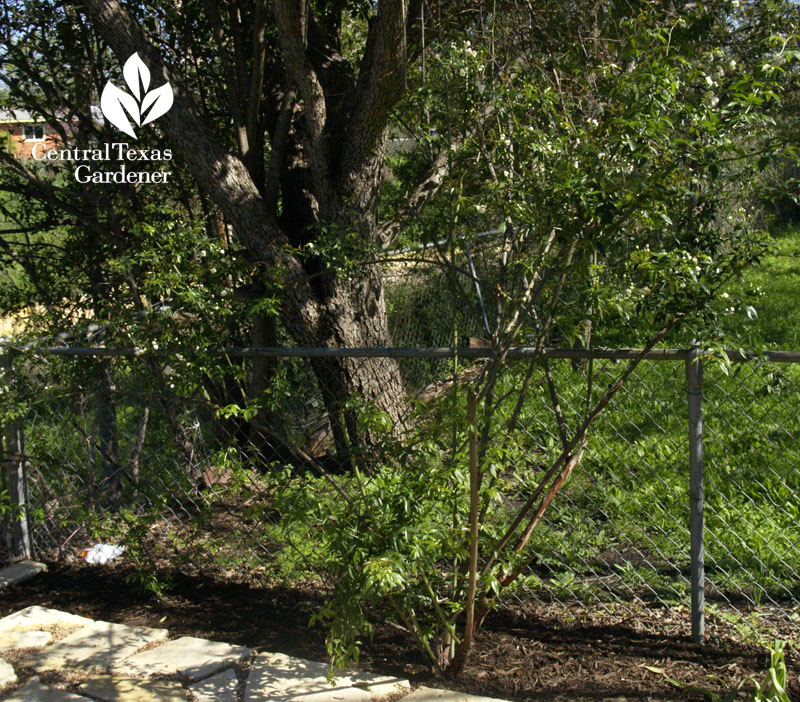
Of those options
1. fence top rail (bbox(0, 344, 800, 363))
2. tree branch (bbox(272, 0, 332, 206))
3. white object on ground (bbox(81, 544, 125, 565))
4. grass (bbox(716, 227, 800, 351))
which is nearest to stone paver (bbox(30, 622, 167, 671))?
white object on ground (bbox(81, 544, 125, 565))

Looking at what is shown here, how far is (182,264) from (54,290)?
2.15 meters

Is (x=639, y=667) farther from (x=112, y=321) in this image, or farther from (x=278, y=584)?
(x=112, y=321)

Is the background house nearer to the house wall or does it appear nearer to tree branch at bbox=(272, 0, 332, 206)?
the house wall

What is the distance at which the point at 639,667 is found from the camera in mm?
2898

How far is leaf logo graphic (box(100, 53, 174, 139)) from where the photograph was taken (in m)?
4.45

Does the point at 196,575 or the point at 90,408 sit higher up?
the point at 90,408

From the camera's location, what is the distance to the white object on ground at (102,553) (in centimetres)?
437

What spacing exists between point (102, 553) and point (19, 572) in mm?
449

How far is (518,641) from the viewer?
3146 millimetres

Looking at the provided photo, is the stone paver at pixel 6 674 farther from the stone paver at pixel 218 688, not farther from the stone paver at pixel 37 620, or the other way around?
the stone paver at pixel 218 688

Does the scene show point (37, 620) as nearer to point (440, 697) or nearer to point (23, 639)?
point (23, 639)

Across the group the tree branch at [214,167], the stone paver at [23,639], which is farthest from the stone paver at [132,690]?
the tree branch at [214,167]

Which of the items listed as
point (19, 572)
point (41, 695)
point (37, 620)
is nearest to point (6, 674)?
point (41, 695)

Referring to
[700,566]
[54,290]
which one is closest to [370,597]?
[700,566]
